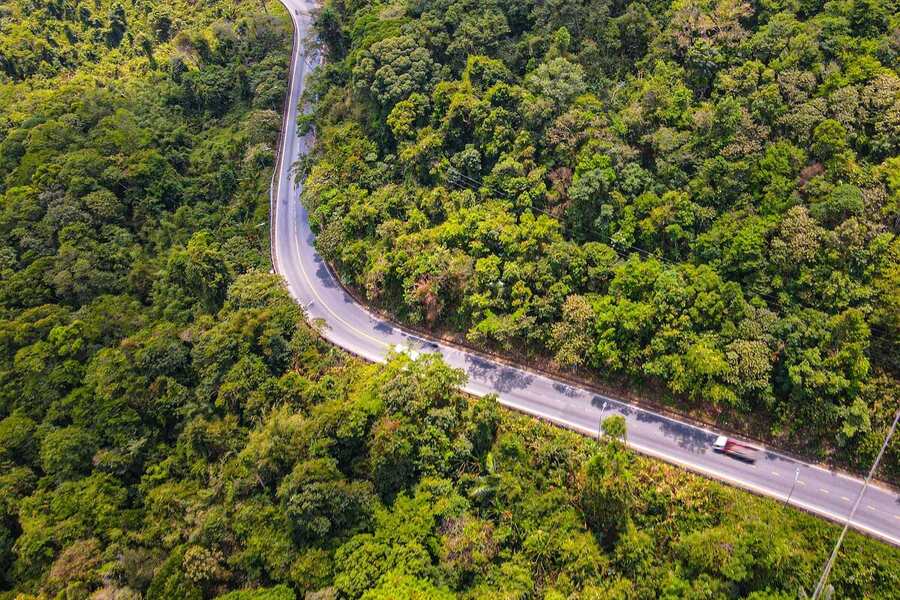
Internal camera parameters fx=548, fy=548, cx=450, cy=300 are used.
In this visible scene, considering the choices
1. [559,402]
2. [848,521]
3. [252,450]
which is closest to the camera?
[848,521]

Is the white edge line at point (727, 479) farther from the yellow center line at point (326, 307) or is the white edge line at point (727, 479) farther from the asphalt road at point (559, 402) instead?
the yellow center line at point (326, 307)

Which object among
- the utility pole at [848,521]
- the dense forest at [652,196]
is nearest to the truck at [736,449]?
the dense forest at [652,196]

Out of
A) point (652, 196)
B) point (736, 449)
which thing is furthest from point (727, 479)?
point (652, 196)

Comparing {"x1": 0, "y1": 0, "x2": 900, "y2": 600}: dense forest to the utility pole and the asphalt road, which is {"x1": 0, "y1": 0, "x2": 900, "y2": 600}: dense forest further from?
the asphalt road

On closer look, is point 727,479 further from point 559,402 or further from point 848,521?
point 559,402

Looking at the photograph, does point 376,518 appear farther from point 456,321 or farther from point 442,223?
point 442,223

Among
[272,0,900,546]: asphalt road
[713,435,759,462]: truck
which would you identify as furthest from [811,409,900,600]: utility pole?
[713,435,759,462]: truck
